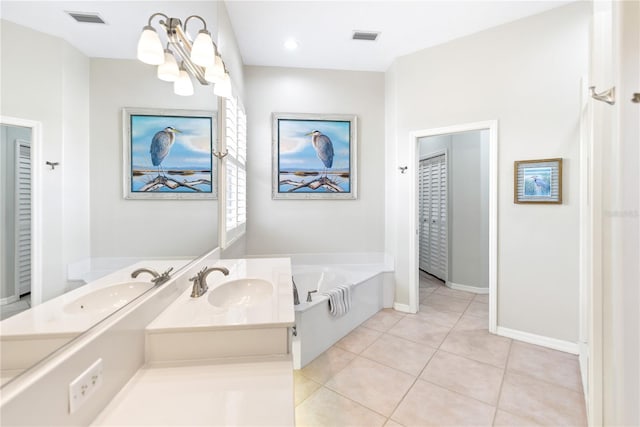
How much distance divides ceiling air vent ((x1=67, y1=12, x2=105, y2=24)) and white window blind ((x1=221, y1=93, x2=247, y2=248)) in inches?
51.3

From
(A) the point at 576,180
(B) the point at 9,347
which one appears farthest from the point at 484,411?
(B) the point at 9,347

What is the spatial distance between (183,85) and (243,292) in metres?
1.14

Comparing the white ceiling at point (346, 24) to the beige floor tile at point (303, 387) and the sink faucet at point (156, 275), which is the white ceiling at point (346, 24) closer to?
the sink faucet at point (156, 275)

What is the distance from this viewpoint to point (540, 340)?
249cm

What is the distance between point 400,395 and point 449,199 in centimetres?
309

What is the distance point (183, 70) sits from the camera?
1.35 m

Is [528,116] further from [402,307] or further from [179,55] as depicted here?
[179,55]

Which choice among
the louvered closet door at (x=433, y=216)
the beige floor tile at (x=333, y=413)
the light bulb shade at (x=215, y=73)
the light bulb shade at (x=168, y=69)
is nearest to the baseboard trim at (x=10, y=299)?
the light bulb shade at (x=168, y=69)

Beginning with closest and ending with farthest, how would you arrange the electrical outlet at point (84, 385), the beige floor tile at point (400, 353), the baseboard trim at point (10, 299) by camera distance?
1. the baseboard trim at point (10, 299)
2. the electrical outlet at point (84, 385)
3. the beige floor tile at point (400, 353)

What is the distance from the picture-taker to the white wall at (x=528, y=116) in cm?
236

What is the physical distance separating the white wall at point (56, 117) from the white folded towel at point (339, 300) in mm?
1947

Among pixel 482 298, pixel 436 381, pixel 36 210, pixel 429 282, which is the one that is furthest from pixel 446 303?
pixel 36 210

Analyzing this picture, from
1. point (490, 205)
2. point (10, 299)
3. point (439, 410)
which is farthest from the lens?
point (490, 205)

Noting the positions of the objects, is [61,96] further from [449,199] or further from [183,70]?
[449,199]
